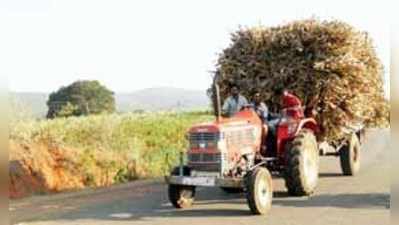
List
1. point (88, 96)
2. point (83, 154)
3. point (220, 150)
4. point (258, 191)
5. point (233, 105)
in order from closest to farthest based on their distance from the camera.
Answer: point (258, 191)
point (220, 150)
point (233, 105)
point (83, 154)
point (88, 96)

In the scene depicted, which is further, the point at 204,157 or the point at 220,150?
the point at 204,157

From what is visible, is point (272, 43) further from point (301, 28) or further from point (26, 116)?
point (26, 116)

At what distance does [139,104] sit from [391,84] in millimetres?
28996

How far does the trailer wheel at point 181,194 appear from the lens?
974cm

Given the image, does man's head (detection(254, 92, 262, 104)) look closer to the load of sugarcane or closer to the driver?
the load of sugarcane

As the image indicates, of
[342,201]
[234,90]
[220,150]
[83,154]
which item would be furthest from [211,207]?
[83,154]

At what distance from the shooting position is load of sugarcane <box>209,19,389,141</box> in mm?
11633

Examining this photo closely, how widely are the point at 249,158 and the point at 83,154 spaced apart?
20.5ft

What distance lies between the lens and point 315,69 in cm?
1160

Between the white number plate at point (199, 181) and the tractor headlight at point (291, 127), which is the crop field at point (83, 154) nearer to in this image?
the tractor headlight at point (291, 127)

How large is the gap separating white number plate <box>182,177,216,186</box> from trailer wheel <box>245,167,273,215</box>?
20.5 inches

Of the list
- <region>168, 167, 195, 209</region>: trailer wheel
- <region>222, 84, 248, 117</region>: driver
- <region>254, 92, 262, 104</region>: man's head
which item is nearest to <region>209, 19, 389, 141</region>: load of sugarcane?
<region>254, 92, 262, 104</region>: man's head

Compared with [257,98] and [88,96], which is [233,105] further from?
[88,96]

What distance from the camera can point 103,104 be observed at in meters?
31.7
